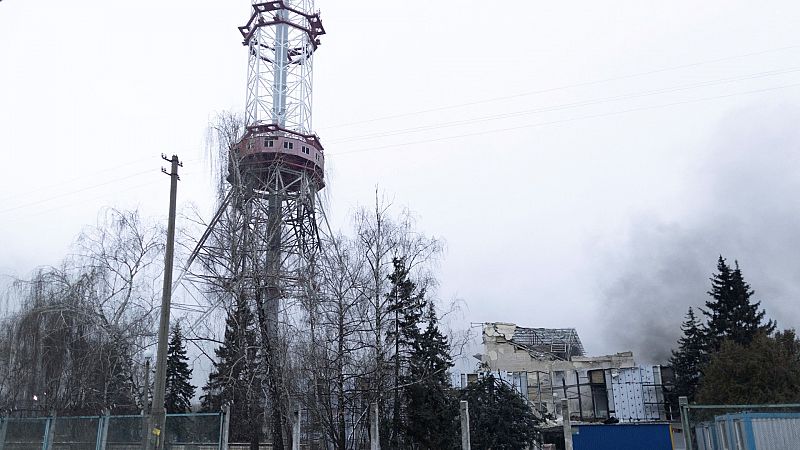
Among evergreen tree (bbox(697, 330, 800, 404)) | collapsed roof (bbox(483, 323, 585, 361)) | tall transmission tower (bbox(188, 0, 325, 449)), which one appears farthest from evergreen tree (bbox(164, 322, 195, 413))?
collapsed roof (bbox(483, 323, 585, 361))

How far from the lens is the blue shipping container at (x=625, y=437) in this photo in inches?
1320

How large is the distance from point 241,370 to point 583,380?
43.6 m

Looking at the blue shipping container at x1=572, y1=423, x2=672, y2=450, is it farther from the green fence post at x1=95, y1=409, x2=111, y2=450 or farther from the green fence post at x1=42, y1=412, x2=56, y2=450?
the green fence post at x1=42, y1=412, x2=56, y2=450

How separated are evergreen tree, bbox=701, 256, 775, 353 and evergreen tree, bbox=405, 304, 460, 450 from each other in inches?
715

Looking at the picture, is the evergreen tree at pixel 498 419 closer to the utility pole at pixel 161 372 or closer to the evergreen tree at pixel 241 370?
the evergreen tree at pixel 241 370

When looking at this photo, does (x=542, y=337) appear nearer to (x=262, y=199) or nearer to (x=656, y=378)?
(x=656, y=378)

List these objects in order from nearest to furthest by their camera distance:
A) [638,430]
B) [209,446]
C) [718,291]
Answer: [209,446], [638,430], [718,291]

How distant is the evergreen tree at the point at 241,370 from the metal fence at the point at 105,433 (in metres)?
3.73

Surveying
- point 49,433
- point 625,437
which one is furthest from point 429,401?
point 49,433

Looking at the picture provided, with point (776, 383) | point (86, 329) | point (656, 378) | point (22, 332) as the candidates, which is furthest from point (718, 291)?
point (22, 332)

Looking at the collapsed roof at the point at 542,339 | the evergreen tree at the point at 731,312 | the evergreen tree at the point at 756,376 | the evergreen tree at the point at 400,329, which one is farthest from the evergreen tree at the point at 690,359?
the collapsed roof at the point at 542,339

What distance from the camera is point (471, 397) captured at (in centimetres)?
2602

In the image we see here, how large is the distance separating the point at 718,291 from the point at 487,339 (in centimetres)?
3646

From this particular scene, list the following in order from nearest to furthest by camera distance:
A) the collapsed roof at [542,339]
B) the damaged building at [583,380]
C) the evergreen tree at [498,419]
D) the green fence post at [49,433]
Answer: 1. the green fence post at [49,433]
2. the evergreen tree at [498,419]
3. the damaged building at [583,380]
4. the collapsed roof at [542,339]
